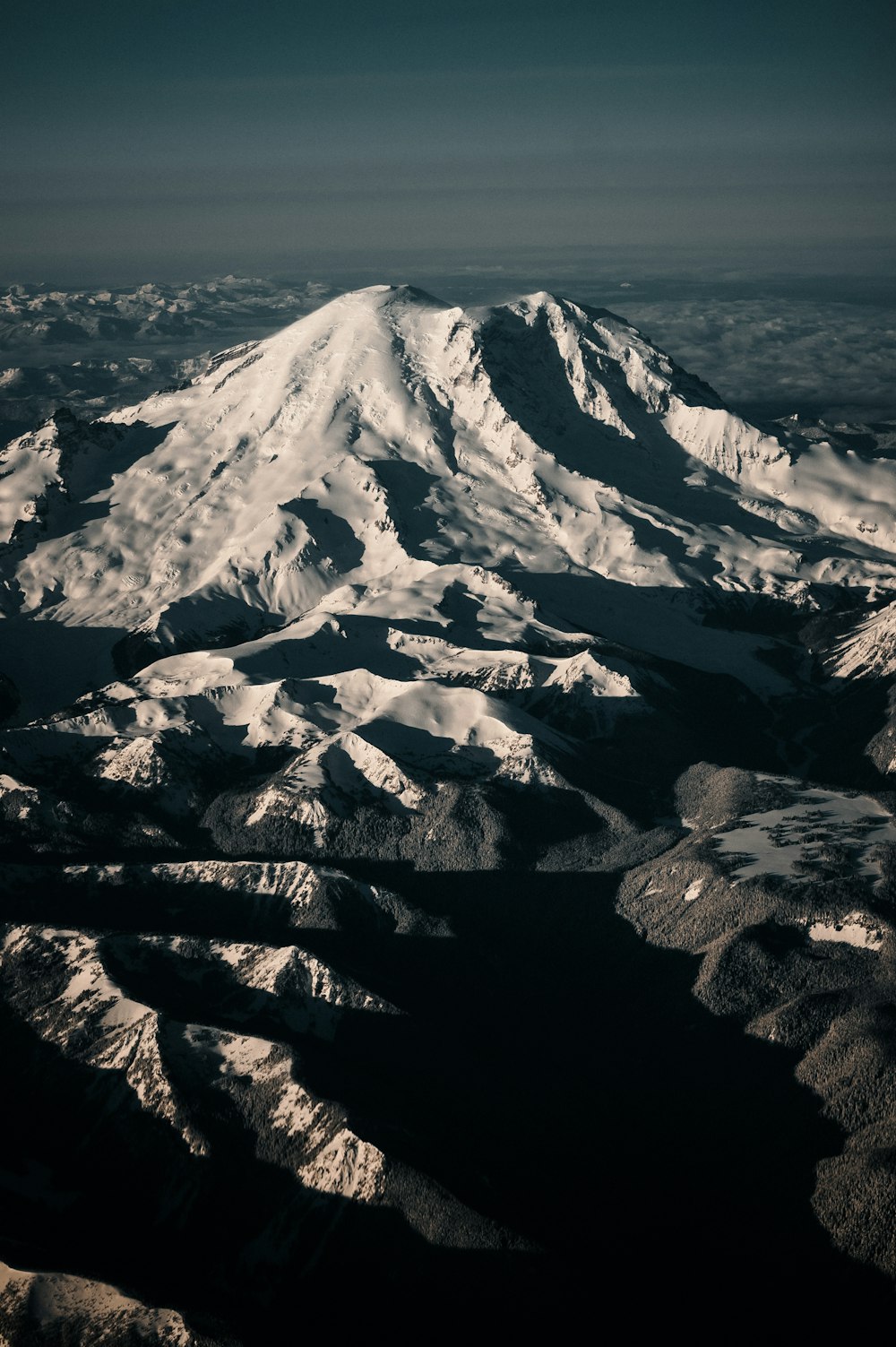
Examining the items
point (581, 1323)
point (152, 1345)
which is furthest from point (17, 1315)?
point (581, 1323)

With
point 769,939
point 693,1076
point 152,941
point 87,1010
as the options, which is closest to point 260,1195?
point 87,1010

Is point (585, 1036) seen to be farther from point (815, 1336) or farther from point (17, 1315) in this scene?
point (17, 1315)

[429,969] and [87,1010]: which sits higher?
[87,1010]

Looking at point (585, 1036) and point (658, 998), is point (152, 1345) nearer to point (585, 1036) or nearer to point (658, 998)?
point (585, 1036)

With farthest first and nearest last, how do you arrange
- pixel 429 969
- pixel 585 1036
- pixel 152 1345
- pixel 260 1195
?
pixel 429 969 → pixel 585 1036 → pixel 260 1195 → pixel 152 1345

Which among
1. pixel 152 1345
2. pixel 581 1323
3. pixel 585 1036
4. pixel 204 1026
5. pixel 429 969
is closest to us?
pixel 152 1345

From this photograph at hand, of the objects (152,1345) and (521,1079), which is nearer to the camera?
(152,1345)

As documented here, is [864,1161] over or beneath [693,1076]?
over

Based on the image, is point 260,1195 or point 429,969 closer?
point 260,1195

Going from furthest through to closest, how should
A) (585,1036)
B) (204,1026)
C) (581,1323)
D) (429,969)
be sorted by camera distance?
(429,969)
(585,1036)
(204,1026)
(581,1323)
